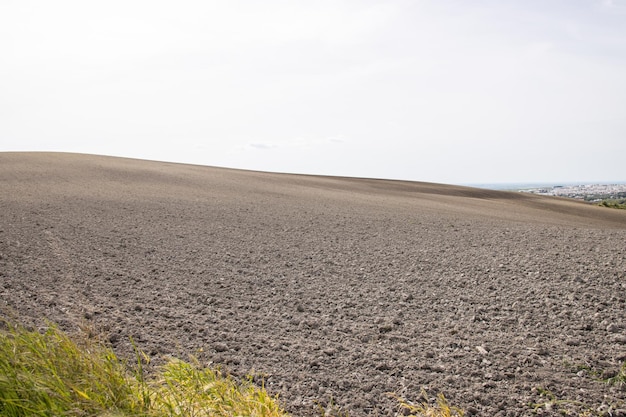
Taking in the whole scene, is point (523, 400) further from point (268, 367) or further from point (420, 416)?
point (268, 367)

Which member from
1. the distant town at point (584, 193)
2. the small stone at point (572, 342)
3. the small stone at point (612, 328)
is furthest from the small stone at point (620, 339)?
the distant town at point (584, 193)

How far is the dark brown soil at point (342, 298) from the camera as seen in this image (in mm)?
4523

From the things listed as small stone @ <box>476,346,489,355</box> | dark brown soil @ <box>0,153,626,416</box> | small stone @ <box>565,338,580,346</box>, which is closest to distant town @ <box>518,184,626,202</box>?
dark brown soil @ <box>0,153,626,416</box>

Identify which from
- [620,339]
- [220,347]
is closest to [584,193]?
[620,339]

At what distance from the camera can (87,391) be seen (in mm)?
3291

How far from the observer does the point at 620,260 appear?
8703 millimetres

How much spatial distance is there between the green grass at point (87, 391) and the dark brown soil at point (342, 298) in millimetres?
603

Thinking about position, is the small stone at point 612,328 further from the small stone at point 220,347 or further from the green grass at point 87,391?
the small stone at point 220,347

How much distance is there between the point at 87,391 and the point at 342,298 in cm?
421

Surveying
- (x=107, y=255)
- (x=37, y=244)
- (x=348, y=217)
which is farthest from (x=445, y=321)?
(x=348, y=217)

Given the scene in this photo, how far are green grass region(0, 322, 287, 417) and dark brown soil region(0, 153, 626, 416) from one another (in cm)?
60

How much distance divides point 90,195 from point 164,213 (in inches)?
166

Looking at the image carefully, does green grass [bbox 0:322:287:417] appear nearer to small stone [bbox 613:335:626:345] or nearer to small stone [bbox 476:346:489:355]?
small stone [bbox 476:346:489:355]

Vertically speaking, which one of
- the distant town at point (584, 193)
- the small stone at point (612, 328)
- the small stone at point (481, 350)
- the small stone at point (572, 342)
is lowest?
the small stone at point (481, 350)
